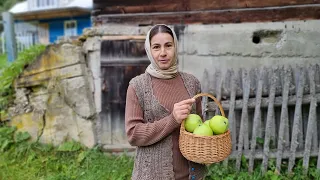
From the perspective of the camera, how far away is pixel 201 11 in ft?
13.4

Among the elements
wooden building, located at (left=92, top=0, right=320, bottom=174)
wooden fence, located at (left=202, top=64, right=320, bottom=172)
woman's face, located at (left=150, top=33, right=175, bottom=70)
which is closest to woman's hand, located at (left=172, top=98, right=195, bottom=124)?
woman's face, located at (left=150, top=33, right=175, bottom=70)

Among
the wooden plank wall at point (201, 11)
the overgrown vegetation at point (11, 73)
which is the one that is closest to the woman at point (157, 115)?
the wooden plank wall at point (201, 11)

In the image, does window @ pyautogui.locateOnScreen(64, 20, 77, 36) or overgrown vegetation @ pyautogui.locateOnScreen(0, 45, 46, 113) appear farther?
window @ pyautogui.locateOnScreen(64, 20, 77, 36)

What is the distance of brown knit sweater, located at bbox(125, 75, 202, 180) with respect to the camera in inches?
66.4

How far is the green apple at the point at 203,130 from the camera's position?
161cm

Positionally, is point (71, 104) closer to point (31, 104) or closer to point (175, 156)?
point (31, 104)

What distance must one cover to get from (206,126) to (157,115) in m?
0.32

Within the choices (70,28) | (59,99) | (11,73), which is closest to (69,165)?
(59,99)

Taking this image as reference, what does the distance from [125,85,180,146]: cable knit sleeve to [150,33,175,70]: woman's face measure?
27 cm

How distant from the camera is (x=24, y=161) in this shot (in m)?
4.18

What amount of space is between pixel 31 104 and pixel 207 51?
2843 mm

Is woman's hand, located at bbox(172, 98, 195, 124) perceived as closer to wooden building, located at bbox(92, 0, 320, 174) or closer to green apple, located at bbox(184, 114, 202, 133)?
green apple, located at bbox(184, 114, 202, 133)

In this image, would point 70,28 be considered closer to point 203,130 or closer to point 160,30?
point 160,30

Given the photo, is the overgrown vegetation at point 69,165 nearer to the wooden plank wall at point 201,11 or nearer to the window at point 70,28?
the wooden plank wall at point 201,11
